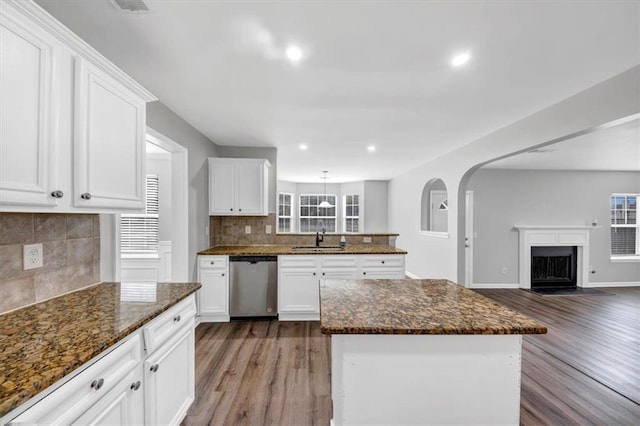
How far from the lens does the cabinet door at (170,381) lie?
1375 millimetres

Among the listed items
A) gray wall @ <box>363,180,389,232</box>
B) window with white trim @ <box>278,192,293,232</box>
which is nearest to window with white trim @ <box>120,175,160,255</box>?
window with white trim @ <box>278,192,293,232</box>

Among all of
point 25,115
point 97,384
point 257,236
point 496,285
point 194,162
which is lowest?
point 496,285

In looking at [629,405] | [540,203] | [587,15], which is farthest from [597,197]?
[587,15]

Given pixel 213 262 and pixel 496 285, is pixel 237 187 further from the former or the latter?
pixel 496 285

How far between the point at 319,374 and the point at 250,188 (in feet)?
8.09

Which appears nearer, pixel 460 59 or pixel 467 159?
pixel 460 59

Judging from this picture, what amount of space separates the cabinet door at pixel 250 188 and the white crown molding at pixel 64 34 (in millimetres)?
2233

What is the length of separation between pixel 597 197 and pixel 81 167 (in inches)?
326

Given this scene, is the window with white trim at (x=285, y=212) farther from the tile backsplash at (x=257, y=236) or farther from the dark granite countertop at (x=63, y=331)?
the dark granite countertop at (x=63, y=331)

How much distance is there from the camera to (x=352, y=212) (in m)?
8.80

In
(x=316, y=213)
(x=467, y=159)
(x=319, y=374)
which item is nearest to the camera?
(x=319, y=374)

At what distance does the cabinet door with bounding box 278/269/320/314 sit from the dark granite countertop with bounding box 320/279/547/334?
163cm

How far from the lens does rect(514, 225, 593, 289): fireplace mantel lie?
5559mm

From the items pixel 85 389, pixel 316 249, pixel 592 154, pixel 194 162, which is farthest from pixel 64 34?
pixel 592 154
